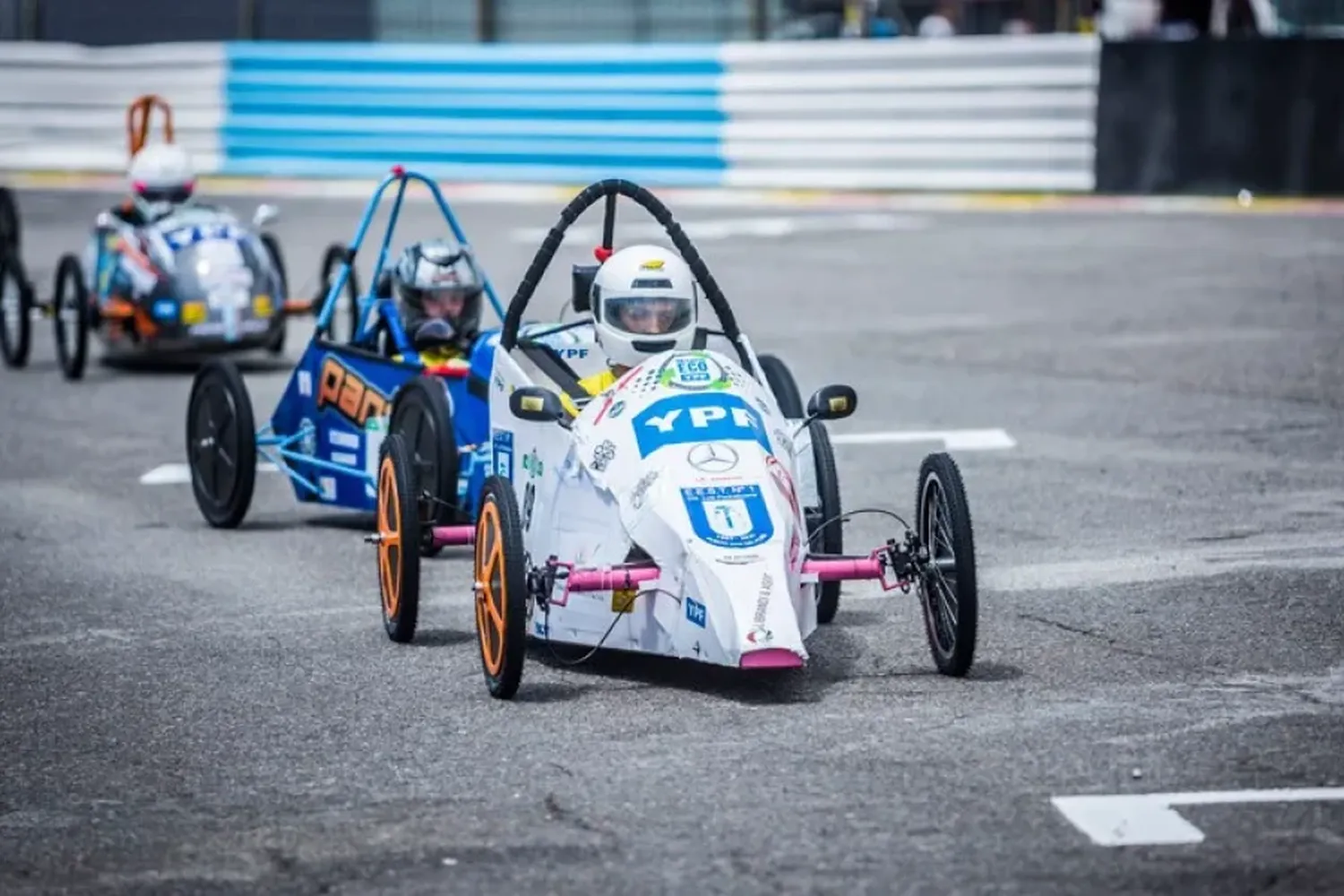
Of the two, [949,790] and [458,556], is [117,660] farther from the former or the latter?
[949,790]

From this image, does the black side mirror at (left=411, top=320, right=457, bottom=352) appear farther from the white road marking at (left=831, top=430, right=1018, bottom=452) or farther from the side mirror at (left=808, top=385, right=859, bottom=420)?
the side mirror at (left=808, top=385, right=859, bottom=420)

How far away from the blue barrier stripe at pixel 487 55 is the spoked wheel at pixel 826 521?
18404 millimetres

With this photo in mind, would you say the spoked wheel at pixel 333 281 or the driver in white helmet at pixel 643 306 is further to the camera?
the spoked wheel at pixel 333 281

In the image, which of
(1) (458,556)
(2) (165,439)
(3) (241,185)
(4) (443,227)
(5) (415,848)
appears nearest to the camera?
(5) (415,848)

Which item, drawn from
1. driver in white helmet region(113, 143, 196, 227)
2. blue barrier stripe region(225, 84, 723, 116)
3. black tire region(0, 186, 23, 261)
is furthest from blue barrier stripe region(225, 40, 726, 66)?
driver in white helmet region(113, 143, 196, 227)

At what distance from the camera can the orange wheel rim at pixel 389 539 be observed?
917 cm

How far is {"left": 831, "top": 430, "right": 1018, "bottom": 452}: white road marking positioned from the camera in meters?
13.4

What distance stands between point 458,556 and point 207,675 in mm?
2314

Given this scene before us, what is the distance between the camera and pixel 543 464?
8867 millimetres

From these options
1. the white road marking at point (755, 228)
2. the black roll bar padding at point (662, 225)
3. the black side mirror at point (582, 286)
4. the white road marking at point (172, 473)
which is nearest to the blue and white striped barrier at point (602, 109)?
the white road marking at point (755, 228)

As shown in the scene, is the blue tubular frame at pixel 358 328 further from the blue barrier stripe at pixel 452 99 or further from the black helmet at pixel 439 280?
the blue barrier stripe at pixel 452 99

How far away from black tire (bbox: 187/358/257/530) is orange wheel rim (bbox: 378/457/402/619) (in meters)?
2.23

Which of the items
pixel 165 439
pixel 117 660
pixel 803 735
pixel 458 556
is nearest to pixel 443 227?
pixel 165 439

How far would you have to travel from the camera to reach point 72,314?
17.0 metres
